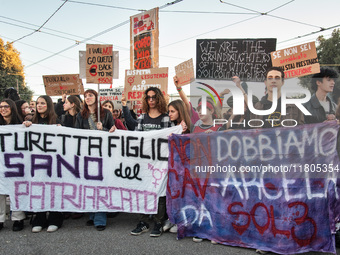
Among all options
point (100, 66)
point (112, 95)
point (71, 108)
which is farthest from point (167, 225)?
point (112, 95)

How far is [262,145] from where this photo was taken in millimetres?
3291

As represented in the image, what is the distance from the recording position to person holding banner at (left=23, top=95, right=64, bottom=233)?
3.74 meters

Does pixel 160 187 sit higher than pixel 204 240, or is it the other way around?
pixel 160 187

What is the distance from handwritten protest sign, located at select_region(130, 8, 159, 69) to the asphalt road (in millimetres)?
4426

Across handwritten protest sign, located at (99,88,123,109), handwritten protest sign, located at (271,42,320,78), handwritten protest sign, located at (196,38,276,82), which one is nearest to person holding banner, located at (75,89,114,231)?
handwritten protest sign, located at (196,38,276,82)

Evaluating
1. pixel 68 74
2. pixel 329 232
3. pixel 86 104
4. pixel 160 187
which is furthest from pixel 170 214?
pixel 68 74

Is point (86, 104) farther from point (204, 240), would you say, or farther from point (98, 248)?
point (204, 240)

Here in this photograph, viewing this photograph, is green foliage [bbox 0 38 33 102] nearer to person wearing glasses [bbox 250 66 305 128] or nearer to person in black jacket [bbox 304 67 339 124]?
person wearing glasses [bbox 250 66 305 128]

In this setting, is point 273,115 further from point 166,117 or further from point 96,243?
point 96,243

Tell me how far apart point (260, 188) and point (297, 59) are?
273 centimetres

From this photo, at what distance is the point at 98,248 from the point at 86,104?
1977mm

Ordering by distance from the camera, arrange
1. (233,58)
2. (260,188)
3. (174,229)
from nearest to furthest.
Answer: (260,188), (174,229), (233,58)

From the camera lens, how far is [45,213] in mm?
3887

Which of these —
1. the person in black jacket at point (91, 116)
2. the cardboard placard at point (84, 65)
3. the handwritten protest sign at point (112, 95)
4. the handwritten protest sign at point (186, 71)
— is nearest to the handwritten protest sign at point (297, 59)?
the handwritten protest sign at point (186, 71)
